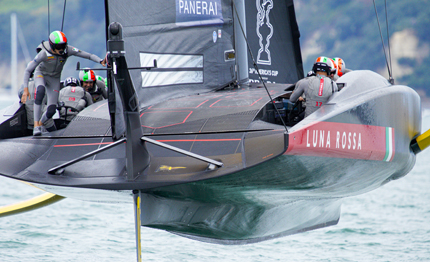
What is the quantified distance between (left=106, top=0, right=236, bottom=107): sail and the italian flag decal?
6.18 feet

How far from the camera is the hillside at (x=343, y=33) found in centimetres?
2881

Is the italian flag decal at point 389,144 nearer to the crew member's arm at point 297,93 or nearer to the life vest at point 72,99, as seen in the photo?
the crew member's arm at point 297,93

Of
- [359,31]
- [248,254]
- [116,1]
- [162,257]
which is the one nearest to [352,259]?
[248,254]

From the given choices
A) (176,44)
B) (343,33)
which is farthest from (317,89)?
(343,33)

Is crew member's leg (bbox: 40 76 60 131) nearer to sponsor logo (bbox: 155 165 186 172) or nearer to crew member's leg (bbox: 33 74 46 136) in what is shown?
crew member's leg (bbox: 33 74 46 136)

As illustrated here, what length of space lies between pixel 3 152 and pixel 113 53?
5.32 feet

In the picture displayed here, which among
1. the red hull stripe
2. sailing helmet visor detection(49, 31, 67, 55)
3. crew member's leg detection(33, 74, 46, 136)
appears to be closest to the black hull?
the red hull stripe

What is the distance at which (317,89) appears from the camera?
4289 millimetres

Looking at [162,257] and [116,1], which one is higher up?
[116,1]

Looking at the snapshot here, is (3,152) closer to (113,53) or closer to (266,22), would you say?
(113,53)

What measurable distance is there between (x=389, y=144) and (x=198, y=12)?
7.21 ft

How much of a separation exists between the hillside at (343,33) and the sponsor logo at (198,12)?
2387 centimetres

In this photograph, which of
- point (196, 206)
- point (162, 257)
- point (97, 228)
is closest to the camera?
point (196, 206)

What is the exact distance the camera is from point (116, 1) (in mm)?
4512
